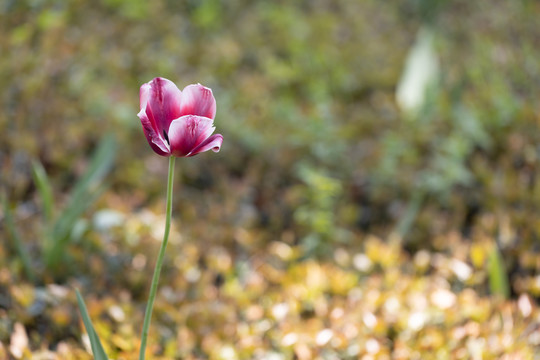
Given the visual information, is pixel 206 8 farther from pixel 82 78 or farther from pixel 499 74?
pixel 499 74

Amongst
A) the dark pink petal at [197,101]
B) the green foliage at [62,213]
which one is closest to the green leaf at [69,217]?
the green foliage at [62,213]

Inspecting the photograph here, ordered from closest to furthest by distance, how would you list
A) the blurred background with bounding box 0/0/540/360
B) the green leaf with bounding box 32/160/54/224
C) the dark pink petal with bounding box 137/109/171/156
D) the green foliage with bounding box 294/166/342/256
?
the dark pink petal with bounding box 137/109/171/156 → the green leaf with bounding box 32/160/54/224 → the blurred background with bounding box 0/0/540/360 → the green foliage with bounding box 294/166/342/256

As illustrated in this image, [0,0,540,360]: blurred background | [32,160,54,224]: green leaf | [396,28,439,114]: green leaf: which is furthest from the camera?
[396,28,439,114]: green leaf

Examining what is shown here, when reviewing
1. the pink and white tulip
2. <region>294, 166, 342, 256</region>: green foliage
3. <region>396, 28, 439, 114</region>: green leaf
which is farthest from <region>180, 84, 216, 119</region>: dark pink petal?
<region>396, 28, 439, 114</region>: green leaf

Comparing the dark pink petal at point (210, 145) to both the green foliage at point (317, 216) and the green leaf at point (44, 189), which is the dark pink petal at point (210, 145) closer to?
the green leaf at point (44, 189)

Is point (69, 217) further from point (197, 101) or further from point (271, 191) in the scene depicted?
point (271, 191)

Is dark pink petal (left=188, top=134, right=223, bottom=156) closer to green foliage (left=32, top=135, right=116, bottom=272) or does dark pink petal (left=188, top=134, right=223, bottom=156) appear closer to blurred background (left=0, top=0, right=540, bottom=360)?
blurred background (left=0, top=0, right=540, bottom=360)

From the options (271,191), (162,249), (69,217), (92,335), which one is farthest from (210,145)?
(271,191)
